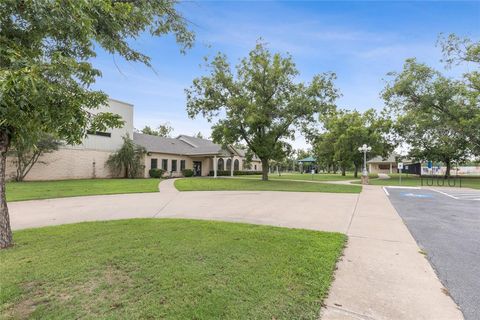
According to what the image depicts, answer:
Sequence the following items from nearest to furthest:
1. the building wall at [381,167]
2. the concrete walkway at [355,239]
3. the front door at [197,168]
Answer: the concrete walkway at [355,239], the front door at [197,168], the building wall at [381,167]

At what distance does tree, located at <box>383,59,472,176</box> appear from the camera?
28.6 m

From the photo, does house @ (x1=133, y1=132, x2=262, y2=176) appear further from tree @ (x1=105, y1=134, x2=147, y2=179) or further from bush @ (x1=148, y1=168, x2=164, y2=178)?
tree @ (x1=105, y1=134, x2=147, y2=179)

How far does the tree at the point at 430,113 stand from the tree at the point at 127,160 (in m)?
28.5

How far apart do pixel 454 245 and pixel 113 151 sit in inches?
1051

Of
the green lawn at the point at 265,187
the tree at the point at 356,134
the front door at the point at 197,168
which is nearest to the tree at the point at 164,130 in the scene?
the front door at the point at 197,168

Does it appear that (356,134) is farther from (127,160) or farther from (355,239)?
(355,239)

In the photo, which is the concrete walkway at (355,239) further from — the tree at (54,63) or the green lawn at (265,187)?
the green lawn at (265,187)

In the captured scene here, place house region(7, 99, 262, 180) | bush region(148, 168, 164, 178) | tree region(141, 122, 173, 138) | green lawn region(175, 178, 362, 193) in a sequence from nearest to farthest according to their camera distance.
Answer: green lawn region(175, 178, 362, 193)
house region(7, 99, 262, 180)
bush region(148, 168, 164, 178)
tree region(141, 122, 173, 138)

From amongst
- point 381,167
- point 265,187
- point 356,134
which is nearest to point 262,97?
point 265,187

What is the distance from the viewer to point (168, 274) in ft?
11.2

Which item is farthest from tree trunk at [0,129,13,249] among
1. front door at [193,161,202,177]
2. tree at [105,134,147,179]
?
front door at [193,161,202,177]

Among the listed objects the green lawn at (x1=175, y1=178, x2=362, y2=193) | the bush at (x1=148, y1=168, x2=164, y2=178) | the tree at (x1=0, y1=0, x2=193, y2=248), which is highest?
the tree at (x1=0, y1=0, x2=193, y2=248)

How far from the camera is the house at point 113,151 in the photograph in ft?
72.9

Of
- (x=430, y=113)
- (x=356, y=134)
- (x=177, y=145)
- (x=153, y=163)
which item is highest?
(x=430, y=113)
